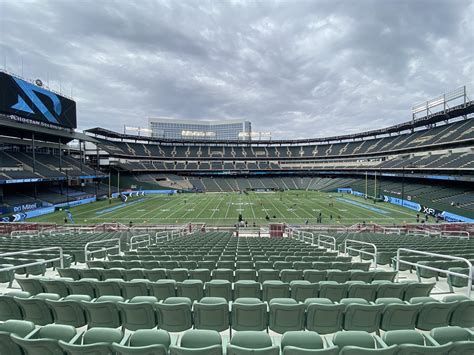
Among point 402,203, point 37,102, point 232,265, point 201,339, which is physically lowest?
point 402,203

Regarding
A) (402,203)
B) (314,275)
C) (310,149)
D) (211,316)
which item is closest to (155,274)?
(211,316)

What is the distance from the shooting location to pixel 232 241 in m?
14.9

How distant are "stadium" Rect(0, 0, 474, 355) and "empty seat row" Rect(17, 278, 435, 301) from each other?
0.03 meters

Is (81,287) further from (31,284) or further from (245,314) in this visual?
(245,314)

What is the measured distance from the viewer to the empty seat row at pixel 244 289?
4.96 metres

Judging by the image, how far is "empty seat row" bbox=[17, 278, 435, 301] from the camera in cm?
496

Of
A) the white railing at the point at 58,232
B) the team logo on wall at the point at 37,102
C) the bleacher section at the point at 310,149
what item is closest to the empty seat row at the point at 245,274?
the white railing at the point at 58,232

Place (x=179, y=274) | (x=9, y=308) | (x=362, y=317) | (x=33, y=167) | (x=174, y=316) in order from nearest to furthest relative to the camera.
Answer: (x=362, y=317) < (x=174, y=316) < (x=9, y=308) < (x=179, y=274) < (x=33, y=167)

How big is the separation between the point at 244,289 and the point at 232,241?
998 cm

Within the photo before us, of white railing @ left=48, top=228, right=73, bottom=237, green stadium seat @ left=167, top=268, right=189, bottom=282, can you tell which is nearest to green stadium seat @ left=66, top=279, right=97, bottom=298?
green stadium seat @ left=167, top=268, right=189, bottom=282

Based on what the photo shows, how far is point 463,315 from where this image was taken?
399cm

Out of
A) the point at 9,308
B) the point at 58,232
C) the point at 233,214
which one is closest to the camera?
the point at 9,308

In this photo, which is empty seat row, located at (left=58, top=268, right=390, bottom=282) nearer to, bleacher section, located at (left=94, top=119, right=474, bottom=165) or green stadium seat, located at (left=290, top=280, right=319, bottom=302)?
→ green stadium seat, located at (left=290, top=280, right=319, bottom=302)

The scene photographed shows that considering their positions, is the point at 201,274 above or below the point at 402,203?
above
